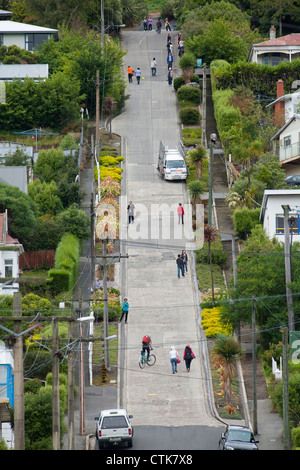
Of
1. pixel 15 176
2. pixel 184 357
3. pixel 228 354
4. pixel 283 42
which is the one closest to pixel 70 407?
pixel 228 354

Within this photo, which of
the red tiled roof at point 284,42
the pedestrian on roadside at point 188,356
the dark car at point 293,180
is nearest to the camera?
the pedestrian on roadside at point 188,356

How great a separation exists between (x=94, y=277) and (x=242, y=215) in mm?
10052

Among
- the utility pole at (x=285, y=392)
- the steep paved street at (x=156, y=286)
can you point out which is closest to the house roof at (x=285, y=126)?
the steep paved street at (x=156, y=286)

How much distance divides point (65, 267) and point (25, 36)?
148 ft

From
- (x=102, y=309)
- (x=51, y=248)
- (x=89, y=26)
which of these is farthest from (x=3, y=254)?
(x=89, y=26)

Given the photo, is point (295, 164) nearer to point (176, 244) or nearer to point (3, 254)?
point (176, 244)

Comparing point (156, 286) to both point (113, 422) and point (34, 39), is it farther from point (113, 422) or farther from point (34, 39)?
point (34, 39)

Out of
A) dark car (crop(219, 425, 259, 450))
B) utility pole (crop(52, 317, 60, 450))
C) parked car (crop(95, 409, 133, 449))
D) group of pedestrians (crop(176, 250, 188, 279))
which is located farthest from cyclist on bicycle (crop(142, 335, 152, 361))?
utility pole (crop(52, 317, 60, 450))

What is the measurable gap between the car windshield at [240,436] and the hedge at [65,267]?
2018 cm

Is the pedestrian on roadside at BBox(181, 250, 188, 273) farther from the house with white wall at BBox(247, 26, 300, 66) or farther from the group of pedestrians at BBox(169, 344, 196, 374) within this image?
the house with white wall at BBox(247, 26, 300, 66)

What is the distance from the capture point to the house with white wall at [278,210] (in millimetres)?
61094

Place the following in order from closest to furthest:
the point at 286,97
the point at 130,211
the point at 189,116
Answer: the point at 130,211
the point at 286,97
the point at 189,116

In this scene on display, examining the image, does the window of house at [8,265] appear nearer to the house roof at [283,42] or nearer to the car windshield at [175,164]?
the car windshield at [175,164]

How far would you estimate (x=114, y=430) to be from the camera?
40.6 m
